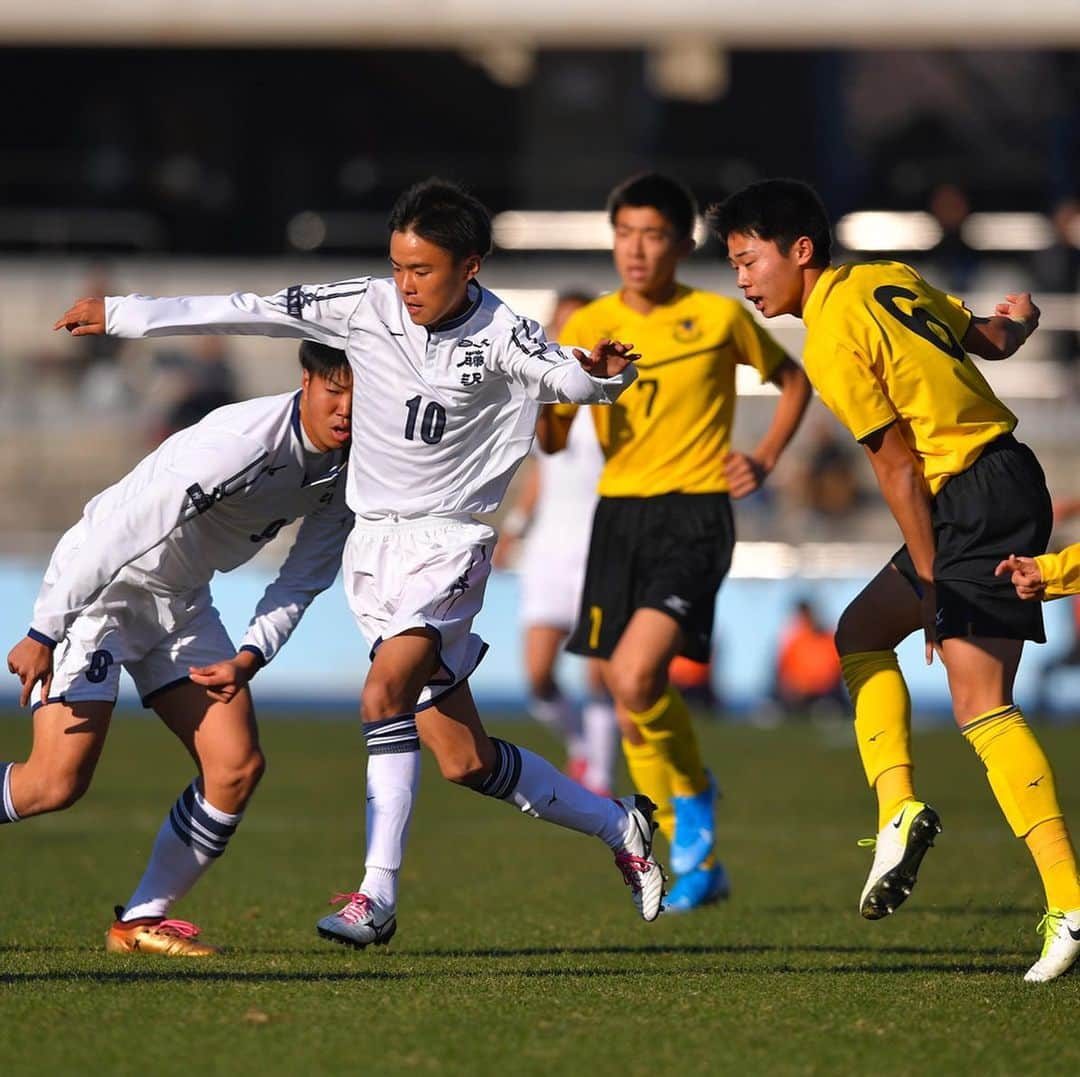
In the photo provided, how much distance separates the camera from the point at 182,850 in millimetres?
6141

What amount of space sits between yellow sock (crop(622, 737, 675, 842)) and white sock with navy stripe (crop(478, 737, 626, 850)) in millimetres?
1392

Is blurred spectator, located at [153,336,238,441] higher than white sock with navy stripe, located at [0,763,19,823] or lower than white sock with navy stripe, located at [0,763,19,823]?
higher

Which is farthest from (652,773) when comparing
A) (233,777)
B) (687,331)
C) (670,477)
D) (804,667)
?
(804,667)

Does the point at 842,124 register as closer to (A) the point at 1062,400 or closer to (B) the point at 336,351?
(A) the point at 1062,400

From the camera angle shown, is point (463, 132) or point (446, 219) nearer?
point (446, 219)

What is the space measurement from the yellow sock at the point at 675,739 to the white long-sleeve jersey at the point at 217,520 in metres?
1.80

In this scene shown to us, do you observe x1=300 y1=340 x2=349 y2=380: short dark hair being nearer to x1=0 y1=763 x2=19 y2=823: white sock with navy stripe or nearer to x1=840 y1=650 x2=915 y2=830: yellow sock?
x1=0 y1=763 x2=19 y2=823: white sock with navy stripe

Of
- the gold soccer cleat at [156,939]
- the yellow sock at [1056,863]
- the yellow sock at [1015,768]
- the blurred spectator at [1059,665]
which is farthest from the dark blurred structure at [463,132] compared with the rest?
the yellow sock at [1056,863]

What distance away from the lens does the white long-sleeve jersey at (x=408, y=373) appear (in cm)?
573

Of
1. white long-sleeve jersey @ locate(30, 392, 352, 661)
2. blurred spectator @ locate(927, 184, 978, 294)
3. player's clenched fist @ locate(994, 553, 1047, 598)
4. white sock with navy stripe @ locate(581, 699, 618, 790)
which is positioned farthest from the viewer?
blurred spectator @ locate(927, 184, 978, 294)

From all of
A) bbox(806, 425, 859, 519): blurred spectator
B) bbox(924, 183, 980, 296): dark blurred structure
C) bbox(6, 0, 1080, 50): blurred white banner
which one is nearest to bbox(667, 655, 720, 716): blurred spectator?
bbox(806, 425, 859, 519): blurred spectator

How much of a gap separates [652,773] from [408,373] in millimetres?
2488

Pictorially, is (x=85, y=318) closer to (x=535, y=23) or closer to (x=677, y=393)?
(x=677, y=393)

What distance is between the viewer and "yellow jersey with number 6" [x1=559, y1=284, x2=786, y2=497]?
7.64m
